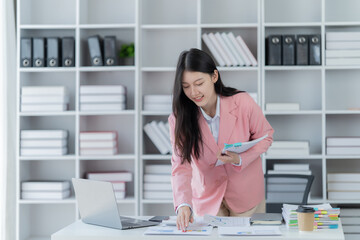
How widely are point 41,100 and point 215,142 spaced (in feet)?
6.50

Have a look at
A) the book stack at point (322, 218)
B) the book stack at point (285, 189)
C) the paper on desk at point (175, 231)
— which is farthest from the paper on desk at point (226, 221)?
the book stack at point (285, 189)

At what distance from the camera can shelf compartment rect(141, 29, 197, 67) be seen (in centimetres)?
429

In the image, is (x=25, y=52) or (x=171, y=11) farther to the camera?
(x=171, y=11)

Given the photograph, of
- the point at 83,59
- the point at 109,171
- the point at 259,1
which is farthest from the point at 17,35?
the point at 259,1

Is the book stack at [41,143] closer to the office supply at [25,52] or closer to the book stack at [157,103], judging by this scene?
the office supply at [25,52]

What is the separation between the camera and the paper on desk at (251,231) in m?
2.06

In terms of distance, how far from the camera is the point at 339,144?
3.91 m

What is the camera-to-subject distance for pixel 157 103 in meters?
4.05

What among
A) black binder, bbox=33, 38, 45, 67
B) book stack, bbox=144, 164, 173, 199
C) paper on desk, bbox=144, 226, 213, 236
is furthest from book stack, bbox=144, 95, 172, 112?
paper on desk, bbox=144, 226, 213, 236

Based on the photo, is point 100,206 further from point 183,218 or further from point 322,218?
point 322,218

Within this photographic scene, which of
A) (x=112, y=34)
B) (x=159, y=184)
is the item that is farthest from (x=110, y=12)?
(x=159, y=184)

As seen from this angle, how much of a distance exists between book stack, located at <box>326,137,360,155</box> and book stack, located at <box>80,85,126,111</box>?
5.41 ft

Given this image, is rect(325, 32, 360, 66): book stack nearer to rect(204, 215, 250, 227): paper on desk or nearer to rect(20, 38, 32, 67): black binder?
rect(204, 215, 250, 227): paper on desk

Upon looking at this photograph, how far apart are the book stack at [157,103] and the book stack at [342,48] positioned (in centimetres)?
128
